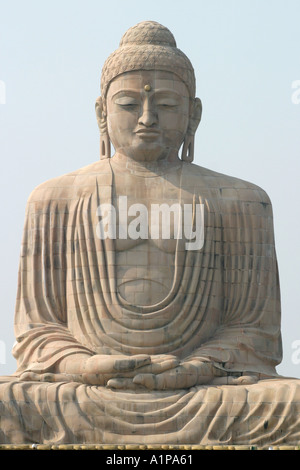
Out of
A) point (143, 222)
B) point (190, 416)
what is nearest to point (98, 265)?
point (143, 222)

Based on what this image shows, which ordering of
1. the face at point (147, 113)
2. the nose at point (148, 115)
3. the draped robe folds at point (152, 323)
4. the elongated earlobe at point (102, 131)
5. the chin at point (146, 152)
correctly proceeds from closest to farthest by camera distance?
the draped robe folds at point (152, 323) → the nose at point (148, 115) → the face at point (147, 113) → the chin at point (146, 152) → the elongated earlobe at point (102, 131)

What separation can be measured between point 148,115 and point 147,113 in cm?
4

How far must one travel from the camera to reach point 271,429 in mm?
29844

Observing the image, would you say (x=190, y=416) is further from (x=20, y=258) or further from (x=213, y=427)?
(x=20, y=258)

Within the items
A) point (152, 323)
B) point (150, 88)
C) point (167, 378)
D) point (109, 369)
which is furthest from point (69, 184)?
point (167, 378)

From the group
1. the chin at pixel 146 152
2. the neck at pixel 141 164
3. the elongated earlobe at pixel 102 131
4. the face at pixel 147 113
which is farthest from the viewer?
the elongated earlobe at pixel 102 131

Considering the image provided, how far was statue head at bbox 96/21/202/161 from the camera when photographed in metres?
32.0

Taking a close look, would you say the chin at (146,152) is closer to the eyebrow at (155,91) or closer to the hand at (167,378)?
the eyebrow at (155,91)

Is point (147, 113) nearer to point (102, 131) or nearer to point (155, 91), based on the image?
point (155, 91)

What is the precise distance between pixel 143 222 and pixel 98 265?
2.83 feet

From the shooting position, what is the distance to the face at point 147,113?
31922 millimetres

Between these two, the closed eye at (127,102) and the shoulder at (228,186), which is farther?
the shoulder at (228,186)

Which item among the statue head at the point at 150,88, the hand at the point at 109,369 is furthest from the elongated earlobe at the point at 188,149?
the hand at the point at 109,369

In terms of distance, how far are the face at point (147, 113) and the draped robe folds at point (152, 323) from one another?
46 cm
